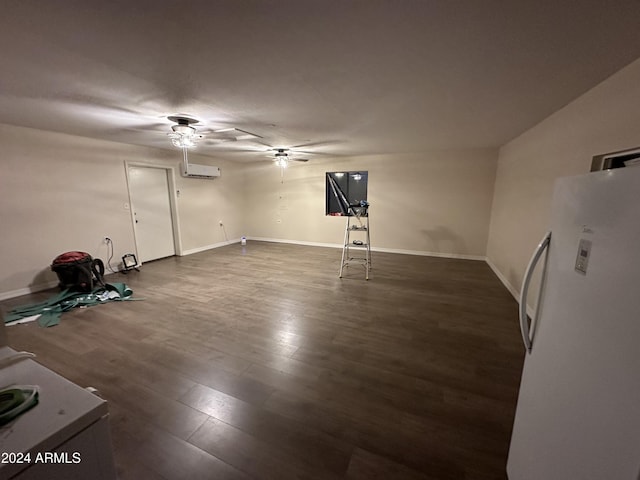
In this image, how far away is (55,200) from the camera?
3689mm

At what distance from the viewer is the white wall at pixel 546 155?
178cm

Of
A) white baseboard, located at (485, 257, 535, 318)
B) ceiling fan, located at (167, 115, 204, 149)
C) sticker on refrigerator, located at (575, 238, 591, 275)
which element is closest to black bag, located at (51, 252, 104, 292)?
ceiling fan, located at (167, 115, 204, 149)

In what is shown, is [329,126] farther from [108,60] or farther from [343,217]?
[343,217]

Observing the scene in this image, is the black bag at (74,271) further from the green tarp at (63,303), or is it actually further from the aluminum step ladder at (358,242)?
the aluminum step ladder at (358,242)

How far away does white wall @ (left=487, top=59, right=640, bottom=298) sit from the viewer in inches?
69.9

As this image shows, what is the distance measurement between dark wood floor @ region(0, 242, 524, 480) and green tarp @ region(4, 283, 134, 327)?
A: 0.17 metres

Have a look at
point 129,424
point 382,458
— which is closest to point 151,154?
point 129,424

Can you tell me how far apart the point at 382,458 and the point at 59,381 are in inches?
59.3

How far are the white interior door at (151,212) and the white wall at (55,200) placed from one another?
19 cm

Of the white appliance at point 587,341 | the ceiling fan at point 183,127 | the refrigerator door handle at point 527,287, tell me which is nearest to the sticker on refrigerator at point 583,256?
the white appliance at point 587,341

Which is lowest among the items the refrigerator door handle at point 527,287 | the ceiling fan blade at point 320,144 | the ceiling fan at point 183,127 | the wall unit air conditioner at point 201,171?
the refrigerator door handle at point 527,287

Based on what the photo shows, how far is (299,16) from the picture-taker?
1274 mm

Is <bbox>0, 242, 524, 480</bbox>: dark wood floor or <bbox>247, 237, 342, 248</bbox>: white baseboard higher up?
<bbox>247, 237, 342, 248</bbox>: white baseboard

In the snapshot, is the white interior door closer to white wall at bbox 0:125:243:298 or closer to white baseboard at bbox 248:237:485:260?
white wall at bbox 0:125:243:298
